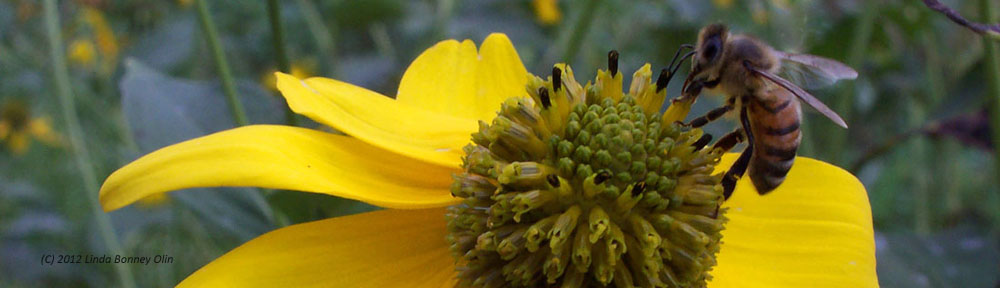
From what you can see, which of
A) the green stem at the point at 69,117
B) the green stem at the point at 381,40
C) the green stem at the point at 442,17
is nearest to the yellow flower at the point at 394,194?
the green stem at the point at 69,117

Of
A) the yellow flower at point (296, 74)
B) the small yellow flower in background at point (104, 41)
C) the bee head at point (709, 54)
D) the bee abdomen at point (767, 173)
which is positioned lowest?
the bee abdomen at point (767, 173)

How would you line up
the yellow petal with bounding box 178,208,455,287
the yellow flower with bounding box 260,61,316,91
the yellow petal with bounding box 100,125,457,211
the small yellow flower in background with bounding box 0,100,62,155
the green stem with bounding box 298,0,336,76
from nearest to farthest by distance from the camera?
the yellow petal with bounding box 100,125,457,211 < the yellow petal with bounding box 178,208,455,287 < the green stem with bounding box 298,0,336,76 < the yellow flower with bounding box 260,61,316,91 < the small yellow flower in background with bounding box 0,100,62,155

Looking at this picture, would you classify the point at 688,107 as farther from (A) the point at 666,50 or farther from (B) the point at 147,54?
(B) the point at 147,54

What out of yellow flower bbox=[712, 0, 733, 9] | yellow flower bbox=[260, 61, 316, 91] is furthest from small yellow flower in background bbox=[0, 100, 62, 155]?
yellow flower bbox=[712, 0, 733, 9]

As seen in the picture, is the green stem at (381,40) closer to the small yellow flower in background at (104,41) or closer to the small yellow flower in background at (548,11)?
the small yellow flower in background at (548,11)

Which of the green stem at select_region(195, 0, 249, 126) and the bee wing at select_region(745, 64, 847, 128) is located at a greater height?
the green stem at select_region(195, 0, 249, 126)

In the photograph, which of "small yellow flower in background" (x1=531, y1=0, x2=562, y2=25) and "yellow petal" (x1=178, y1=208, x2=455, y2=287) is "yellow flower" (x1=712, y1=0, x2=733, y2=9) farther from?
"yellow petal" (x1=178, y1=208, x2=455, y2=287)

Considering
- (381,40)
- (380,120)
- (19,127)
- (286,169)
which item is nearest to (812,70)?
(380,120)
